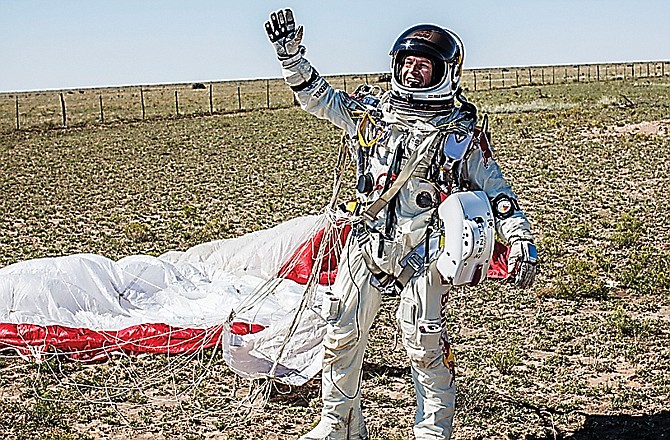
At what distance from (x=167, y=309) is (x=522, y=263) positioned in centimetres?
373

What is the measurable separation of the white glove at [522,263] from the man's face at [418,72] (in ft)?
2.83

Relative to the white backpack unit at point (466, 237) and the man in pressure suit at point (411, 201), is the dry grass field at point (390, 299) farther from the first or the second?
the white backpack unit at point (466, 237)

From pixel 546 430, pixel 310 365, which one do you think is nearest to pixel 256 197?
pixel 310 365

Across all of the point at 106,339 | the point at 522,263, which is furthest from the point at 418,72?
the point at 106,339

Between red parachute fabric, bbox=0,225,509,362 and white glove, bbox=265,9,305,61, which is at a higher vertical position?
white glove, bbox=265,9,305,61

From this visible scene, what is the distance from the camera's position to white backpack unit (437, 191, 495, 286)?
389 cm

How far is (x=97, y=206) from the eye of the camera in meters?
13.6

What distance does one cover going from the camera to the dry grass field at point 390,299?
5.44 metres

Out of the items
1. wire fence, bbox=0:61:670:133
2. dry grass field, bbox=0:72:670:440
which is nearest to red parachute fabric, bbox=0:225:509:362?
dry grass field, bbox=0:72:670:440

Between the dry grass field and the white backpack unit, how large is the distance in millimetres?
1556

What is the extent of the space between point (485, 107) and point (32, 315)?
2833 centimetres

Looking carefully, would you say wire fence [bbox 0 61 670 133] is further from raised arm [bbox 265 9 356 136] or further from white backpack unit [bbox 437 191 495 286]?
white backpack unit [bbox 437 191 495 286]

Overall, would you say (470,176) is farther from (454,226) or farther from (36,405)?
(36,405)

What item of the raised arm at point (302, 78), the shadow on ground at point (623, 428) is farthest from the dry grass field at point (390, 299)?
the raised arm at point (302, 78)
